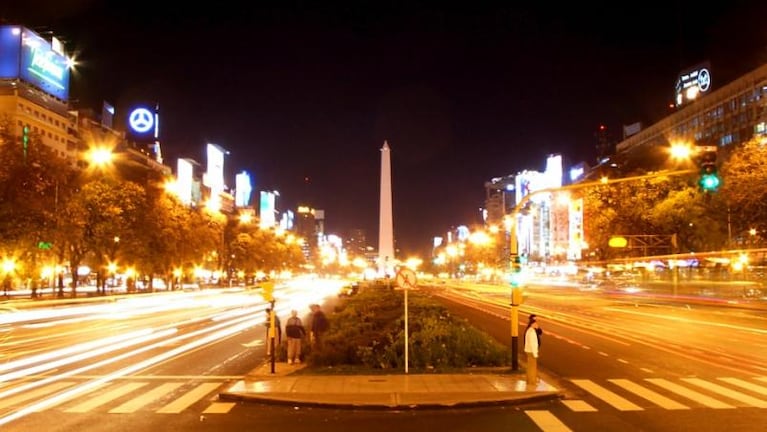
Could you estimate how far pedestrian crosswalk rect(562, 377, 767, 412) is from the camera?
45.3 ft

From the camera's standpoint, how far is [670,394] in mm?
15133

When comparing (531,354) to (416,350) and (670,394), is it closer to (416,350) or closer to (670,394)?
(670,394)

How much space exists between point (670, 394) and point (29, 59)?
9367cm

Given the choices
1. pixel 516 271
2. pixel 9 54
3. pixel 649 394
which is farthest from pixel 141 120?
pixel 649 394

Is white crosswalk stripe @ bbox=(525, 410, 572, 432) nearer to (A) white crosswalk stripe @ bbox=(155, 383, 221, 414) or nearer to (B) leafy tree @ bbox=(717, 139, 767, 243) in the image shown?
(A) white crosswalk stripe @ bbox=(155, 383, 221, 414)

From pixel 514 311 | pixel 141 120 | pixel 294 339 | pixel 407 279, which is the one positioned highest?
pixel 141 120

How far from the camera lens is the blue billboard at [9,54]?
285 feet

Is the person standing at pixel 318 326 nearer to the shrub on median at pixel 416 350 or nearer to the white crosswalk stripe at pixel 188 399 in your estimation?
the shrub on median at pixel 416 350

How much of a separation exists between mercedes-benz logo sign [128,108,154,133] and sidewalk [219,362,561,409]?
122858 mm

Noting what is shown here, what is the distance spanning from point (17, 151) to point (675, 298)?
186 feet

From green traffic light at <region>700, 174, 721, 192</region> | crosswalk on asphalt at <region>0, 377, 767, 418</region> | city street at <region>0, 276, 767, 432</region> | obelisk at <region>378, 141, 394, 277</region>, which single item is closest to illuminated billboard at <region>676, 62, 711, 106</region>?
obelisk at <region>378, 141, 394, 277</region>

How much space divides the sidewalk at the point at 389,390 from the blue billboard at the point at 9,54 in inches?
3349

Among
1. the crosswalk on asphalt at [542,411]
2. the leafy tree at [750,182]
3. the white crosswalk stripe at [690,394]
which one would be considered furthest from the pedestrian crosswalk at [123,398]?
the leafy tree at [750,182]

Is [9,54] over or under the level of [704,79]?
under
